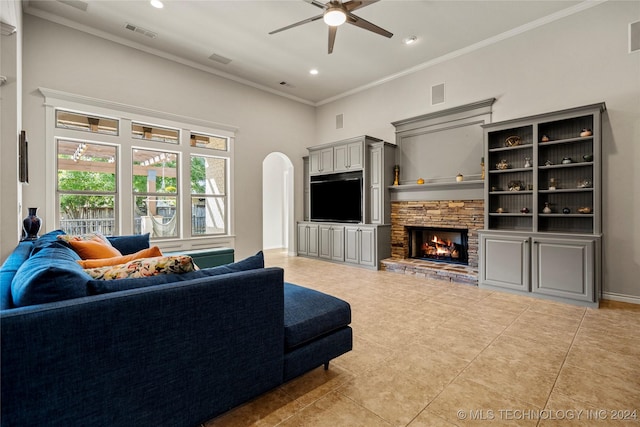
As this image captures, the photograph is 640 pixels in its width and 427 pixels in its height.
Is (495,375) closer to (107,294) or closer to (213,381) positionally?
(213,381)

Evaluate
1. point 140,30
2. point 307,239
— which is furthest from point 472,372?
point 140,30

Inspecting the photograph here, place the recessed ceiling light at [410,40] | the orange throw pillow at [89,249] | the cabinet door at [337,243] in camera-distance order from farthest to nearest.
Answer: the cabinet door at [337,243], the recessed ceiling light at [410,40], the orange throw pillow at [89,249]

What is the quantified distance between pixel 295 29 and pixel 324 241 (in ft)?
13.6

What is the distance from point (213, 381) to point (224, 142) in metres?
5.57

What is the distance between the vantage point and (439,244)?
5777 mm

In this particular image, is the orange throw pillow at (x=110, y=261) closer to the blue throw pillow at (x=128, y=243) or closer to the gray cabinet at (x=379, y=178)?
the blue throw pillow at (x=128, y=243)

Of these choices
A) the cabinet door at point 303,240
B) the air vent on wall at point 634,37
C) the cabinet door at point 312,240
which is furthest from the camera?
the cabinet door at point 303,240

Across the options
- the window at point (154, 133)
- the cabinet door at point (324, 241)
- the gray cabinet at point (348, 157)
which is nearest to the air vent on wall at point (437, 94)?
the gray cabinet at point (348, 157)

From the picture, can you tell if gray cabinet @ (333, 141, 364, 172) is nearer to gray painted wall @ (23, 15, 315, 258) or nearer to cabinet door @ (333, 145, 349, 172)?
cabinet door @ (333, 145, 349, 172)

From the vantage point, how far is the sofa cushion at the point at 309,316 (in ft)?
6.25

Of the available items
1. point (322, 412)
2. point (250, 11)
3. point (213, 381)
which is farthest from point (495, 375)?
point (250, 11)

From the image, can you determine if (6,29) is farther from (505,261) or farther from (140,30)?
(505,261)

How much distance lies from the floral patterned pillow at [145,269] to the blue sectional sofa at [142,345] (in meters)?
0.07

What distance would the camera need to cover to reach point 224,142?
21.0 feet
